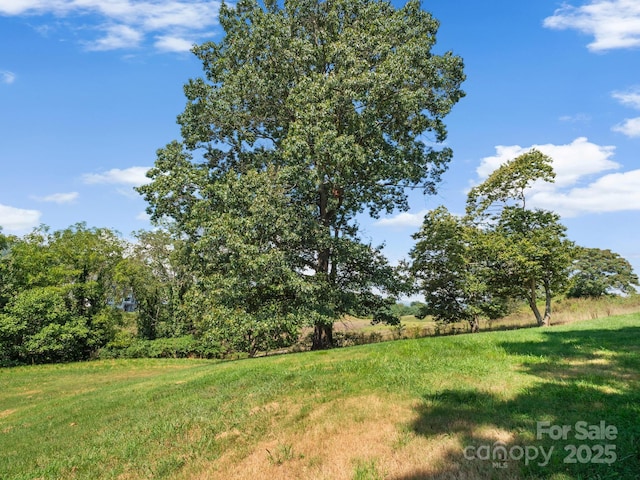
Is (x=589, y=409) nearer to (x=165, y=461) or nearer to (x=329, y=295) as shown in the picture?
(x=165, y=461)

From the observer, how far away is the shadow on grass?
4.38m

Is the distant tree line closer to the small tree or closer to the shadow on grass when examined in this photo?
the shadow on grass

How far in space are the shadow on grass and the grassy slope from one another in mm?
21

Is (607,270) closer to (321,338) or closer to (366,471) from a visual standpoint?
(321,338)

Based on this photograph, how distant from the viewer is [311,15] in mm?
22172

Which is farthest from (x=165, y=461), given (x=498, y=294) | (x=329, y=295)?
(x=498, y=294)

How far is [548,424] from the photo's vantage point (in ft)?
17.2

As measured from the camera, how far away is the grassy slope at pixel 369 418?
514 centimetres

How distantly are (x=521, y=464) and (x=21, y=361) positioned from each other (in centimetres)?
4293

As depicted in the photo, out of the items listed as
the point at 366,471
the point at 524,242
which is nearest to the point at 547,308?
the point at 524,242

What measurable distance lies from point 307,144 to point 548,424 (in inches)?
608

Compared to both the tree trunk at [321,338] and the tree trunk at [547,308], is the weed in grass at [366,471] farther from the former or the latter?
the tree trunk at [547,308]

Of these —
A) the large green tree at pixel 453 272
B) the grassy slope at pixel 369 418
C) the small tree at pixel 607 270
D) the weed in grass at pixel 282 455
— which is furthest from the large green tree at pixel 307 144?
the small tree at pixel 607 270

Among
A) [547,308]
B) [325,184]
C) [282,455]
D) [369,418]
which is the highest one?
[325,184]
